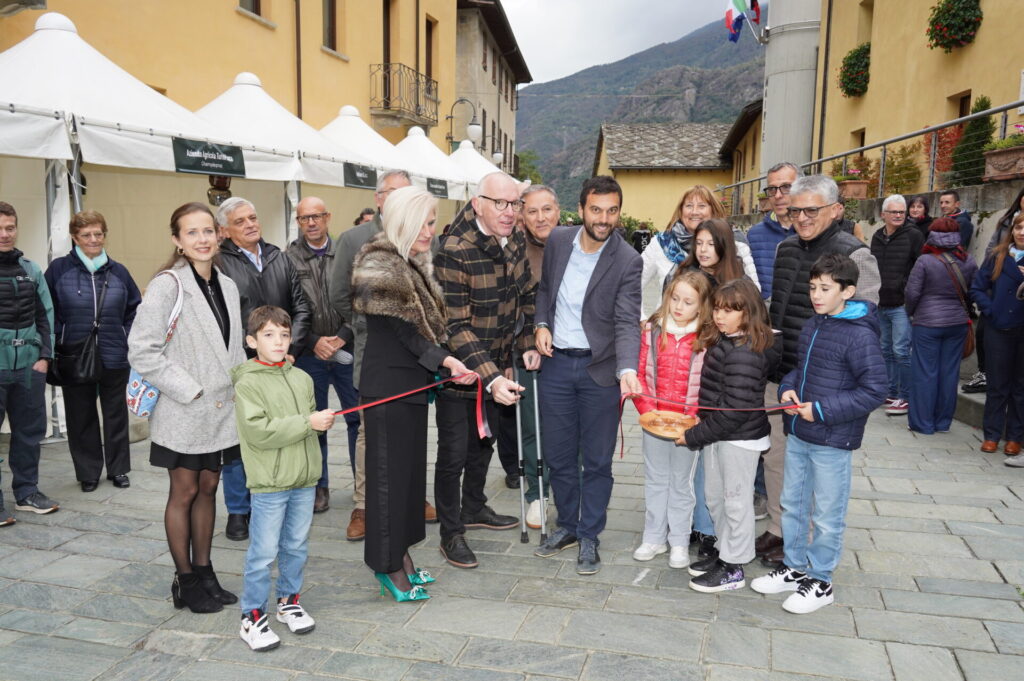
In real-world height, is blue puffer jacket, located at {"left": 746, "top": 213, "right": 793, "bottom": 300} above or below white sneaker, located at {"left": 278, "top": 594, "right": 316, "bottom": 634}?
above

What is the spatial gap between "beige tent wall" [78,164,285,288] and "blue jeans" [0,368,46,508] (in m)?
3.74

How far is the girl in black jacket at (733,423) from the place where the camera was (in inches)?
153

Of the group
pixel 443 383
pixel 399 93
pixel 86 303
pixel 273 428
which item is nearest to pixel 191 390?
pixel 273 428

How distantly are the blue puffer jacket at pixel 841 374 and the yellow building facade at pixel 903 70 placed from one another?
9.40 m

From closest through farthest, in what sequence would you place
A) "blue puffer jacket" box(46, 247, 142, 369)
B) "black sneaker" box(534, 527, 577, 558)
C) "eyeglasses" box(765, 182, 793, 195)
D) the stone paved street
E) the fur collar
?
the stone paved street
the fur collar
"black sneaker" box(534, 527, 577, 558)
"eyeglasses" box(765, 182, 793, 195)
"blue puffer jacket" box(46, 247, 142, 369)

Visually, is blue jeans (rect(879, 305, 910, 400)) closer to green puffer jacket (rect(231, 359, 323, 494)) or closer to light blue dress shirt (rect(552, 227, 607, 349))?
light blue dress shirt (rect(552, 227, 607, 349))

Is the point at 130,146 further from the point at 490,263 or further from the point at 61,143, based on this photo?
the point at 490,263

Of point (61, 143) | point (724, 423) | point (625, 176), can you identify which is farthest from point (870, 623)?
point (625, 176)

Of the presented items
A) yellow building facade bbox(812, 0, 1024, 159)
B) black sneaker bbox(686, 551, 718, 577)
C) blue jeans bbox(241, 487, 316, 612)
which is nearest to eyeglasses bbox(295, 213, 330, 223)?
blue jeans bbox(241, 487, 316, 612)

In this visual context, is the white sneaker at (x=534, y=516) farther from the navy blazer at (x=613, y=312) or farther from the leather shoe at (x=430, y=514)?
the navy blazer at (x=613, y=312)

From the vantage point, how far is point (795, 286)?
14.1 ft

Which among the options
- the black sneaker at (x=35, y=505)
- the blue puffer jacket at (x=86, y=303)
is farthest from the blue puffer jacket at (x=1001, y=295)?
the black sneaker at (x=35, y=505)

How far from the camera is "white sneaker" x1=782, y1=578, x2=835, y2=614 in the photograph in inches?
149

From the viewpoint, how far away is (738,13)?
2583cm
